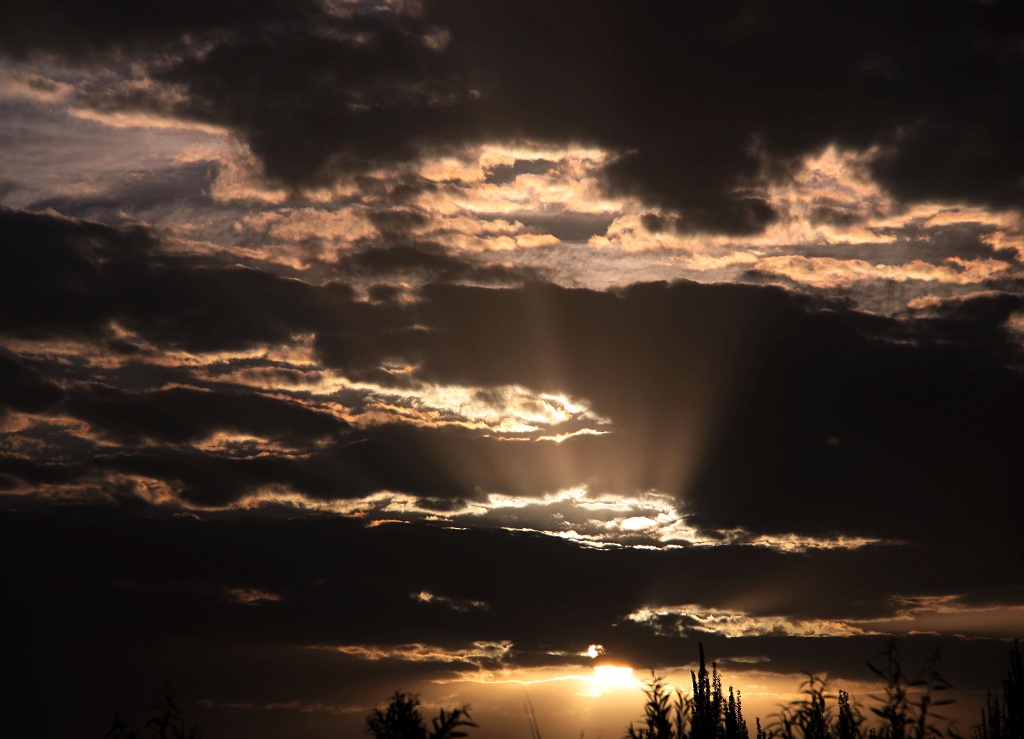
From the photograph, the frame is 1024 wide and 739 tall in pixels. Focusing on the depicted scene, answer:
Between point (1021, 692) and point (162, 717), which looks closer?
point (162, 717)

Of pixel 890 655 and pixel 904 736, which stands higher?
pixel 890 655

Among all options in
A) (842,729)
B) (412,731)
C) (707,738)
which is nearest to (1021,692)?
(707,738)

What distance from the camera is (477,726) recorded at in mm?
51188

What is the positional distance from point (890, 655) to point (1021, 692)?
13634 centimetres

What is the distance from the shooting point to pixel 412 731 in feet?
184

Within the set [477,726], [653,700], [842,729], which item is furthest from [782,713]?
[477,726]

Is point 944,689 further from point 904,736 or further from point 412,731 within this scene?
point 412,731

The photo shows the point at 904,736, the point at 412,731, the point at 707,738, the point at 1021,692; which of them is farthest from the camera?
the point at 1021,692

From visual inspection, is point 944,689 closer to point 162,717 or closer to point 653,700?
point 653,700

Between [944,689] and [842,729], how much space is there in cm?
2828

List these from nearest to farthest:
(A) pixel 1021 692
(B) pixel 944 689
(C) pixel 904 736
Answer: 1. (B) pixel 944 689
2. (C) pixel 904 736
3. (A) pixel 1021 692

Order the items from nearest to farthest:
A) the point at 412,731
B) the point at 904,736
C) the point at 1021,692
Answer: the point at 904,736
the point at 412,731
the point at 1021,692

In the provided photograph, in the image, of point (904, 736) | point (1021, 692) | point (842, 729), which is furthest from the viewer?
point (1021, 692)

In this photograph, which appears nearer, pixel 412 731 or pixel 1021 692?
pixel 412 731
